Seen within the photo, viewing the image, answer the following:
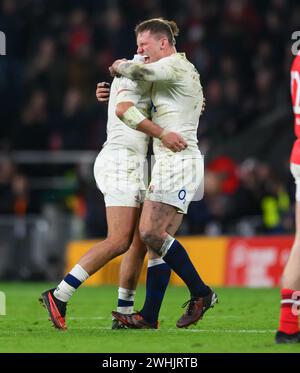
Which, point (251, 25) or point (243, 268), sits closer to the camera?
point (243, 268)

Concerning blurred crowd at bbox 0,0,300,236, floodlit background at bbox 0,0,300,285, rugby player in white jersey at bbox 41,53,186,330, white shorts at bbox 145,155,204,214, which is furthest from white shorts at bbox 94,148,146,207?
blurred crowd at bbox 0,0,300,236

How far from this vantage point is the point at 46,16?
78.5 ft

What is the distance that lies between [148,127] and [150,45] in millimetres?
713

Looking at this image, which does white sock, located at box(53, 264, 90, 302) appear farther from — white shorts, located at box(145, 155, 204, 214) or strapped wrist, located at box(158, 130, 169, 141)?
strapped wrist, located at box(158, 130, 169, 141)

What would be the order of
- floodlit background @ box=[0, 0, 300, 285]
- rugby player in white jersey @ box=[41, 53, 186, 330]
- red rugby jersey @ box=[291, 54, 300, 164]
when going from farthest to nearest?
floodlit background @ box=[0, 0, 300, 285] < rugby player in white jersey @ box=[41, 53, 186, 330] < red rugby jersey @ box=[291, 54, 300, 164]

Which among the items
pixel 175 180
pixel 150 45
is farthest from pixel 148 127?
pixel 150 45

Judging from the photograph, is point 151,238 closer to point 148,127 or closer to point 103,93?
point 148,127

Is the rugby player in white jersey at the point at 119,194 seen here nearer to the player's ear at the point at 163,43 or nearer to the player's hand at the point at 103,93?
the player's hand at the point at 103,93

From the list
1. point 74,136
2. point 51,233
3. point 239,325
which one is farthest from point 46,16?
point 239,325

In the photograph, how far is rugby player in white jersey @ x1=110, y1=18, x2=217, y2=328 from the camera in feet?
30.5

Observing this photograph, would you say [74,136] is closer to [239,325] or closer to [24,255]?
[24,255]

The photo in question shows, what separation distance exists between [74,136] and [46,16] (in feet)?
11.5

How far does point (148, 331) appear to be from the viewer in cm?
921

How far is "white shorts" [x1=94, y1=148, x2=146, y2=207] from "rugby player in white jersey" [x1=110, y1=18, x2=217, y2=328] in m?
0.21
